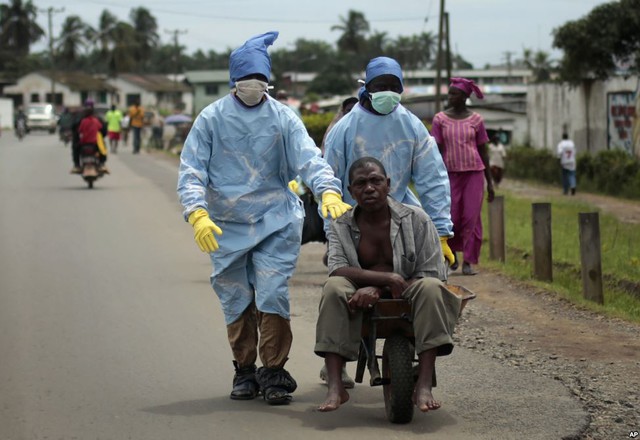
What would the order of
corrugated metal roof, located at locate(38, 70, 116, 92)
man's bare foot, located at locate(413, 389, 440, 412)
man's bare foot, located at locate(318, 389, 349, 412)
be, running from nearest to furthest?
man's bare foot, located at locate(413, 389, 440, 412) < man's bare foot, located at locate(318, 389, 349, 412) < corrugated metal roof, located at locate(38, 70, 116, 92)

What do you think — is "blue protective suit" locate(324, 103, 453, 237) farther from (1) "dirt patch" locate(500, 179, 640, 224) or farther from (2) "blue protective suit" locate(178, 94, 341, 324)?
(1) "dirt patch" locate(500, 179, 640, 224)

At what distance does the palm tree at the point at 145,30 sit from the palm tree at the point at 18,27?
12.7m

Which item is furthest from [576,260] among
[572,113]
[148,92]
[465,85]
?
[148,92]

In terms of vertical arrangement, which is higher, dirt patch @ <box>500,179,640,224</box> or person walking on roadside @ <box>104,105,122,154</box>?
person walking on roadside @ <box>104,105,122,154</box>

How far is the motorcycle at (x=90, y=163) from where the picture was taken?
23.9 metres

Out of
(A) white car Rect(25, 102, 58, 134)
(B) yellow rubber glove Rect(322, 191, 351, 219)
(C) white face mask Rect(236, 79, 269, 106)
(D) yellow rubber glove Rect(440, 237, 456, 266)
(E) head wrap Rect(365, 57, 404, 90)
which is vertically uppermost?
(A) white car Rect(25, 102, 58, 134)

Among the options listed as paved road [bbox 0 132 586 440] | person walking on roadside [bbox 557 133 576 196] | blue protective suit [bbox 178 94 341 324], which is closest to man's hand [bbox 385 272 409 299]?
paved road [bbox 0 132 586 440]

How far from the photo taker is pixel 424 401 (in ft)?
19.8

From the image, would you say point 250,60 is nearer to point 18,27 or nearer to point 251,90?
point 251,90

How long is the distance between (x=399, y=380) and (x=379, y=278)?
53cm

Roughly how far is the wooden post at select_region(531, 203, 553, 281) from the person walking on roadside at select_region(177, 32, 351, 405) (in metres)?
5.36

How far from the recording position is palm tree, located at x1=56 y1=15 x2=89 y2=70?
126 metres

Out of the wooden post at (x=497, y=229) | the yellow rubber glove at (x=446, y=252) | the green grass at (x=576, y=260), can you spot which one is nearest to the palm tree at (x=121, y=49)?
the green grass at (x=576, y=260)

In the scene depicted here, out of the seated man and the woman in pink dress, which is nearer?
the seated man
